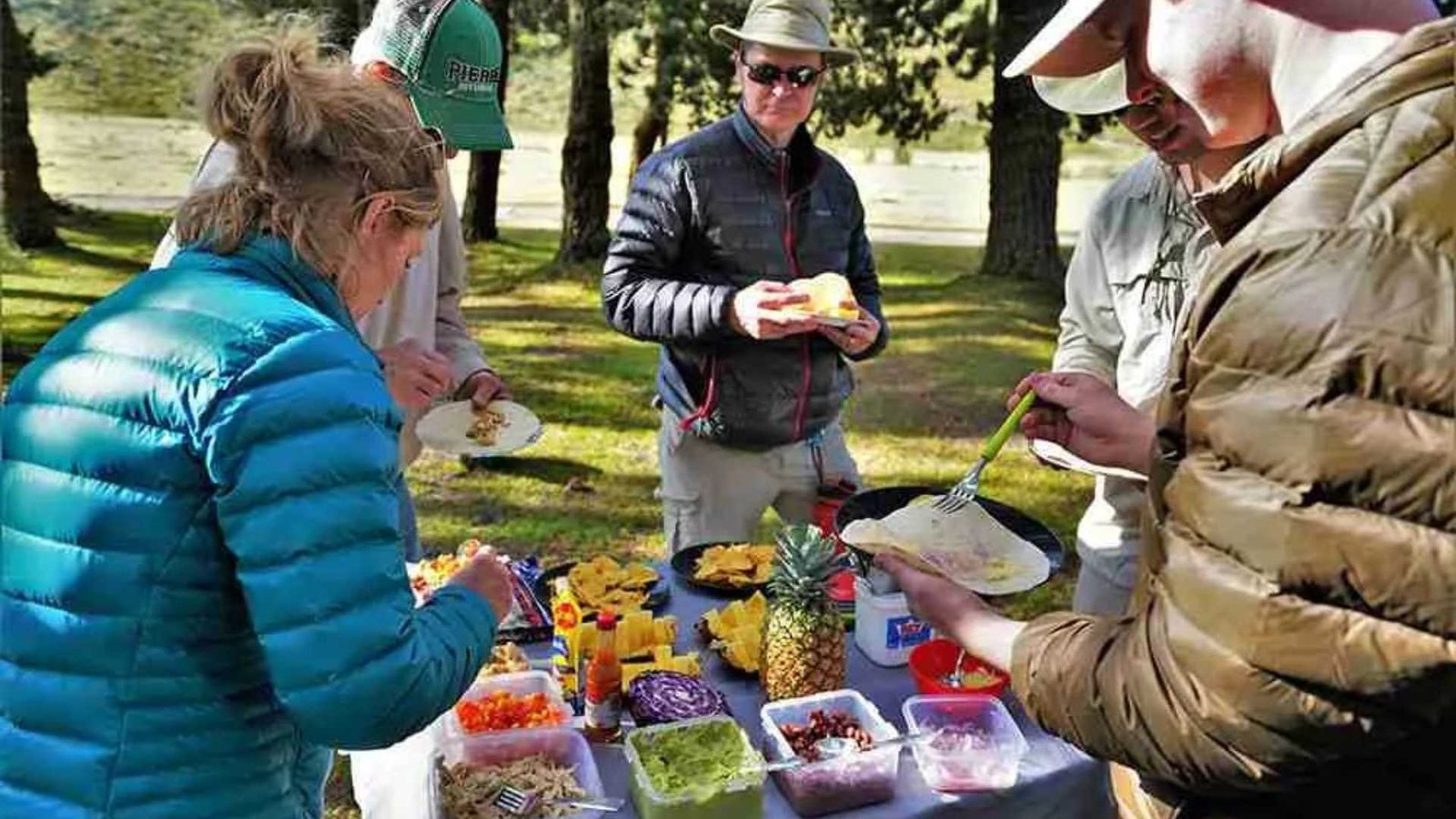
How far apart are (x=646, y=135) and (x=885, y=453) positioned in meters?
6.70

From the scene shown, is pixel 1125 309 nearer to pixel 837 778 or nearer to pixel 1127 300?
pixel 1127 300

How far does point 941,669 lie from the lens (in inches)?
90.0

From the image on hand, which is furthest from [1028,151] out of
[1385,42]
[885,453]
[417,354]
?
[1385,42]

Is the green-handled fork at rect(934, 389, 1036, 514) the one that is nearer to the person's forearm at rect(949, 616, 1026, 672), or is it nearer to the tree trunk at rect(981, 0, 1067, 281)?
the person's forearm at rect(949, 616, 1026, 672)

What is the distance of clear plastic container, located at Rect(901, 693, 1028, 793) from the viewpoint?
1994 mm

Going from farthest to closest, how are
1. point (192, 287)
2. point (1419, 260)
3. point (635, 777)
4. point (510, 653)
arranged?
point (510, 653), point (635, 777), point (192, 287), point (1419, 260)

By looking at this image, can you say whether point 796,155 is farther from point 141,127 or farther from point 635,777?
point 141,127

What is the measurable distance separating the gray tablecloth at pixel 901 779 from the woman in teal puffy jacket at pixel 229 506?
1.56 feet

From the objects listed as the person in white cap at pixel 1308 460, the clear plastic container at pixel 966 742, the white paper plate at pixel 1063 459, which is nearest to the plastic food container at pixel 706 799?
the clear plastic container at pixel 966 742

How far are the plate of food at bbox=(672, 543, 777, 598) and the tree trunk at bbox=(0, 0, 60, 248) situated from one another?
8939 mm

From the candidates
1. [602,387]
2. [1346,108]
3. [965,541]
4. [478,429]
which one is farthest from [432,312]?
[602,387]

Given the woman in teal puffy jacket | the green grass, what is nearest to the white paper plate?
the woman in teal puffy jacket

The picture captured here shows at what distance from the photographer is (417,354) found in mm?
2379

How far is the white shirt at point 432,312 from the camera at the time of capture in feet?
9.73
